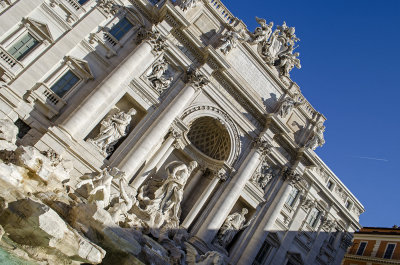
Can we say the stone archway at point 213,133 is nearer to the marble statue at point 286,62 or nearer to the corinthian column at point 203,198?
the corinthian column at point 203,198

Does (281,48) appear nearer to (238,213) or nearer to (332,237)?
(238,213)

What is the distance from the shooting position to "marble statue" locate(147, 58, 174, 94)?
20.3 metres

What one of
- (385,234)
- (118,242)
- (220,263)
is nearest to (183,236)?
(220,263)

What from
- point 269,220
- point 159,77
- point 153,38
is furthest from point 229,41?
point 269,220

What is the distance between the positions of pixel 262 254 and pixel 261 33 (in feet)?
47.1

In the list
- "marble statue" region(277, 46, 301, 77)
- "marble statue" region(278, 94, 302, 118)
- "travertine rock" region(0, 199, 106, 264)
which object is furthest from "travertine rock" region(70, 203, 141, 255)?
"marble statue" region(277, 46, 301, 77)

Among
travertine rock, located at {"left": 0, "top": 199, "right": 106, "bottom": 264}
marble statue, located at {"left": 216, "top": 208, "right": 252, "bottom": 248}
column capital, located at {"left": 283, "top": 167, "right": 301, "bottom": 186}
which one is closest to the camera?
travertine rock, located at {"left": 0, "top": 199, "right": 106, "bottom": 264}

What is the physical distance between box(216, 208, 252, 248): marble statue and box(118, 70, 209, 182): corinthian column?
592cm

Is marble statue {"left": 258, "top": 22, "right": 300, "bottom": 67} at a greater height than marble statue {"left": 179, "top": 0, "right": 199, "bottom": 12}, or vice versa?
marble statue {"left": 258, "top": 22, "right": 300, "bottom": 67}

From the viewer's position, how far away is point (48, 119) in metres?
17.3

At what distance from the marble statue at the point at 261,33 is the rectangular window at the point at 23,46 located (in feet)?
44.0

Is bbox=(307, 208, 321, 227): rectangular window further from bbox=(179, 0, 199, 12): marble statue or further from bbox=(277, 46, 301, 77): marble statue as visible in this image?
bbox=(179, 0, 199, 12): marble statue

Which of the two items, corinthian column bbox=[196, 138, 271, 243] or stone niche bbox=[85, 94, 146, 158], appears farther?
corinthian column bbox=[196, 138, 271, 243]

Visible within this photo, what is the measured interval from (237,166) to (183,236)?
5.45 m
